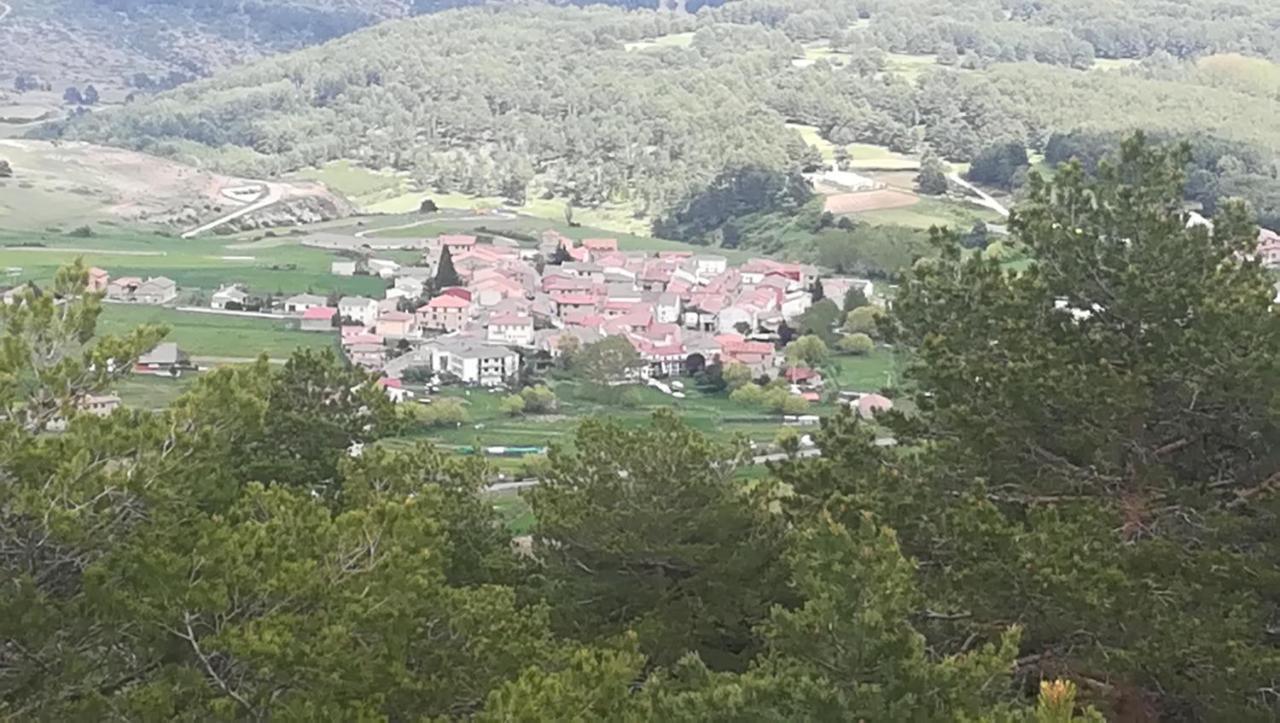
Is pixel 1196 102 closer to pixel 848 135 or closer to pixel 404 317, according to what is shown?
pixel 848 135

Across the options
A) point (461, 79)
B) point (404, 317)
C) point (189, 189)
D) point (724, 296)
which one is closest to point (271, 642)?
point (404, 317)

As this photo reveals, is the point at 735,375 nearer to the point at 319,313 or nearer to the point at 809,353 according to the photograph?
the point at 809,353

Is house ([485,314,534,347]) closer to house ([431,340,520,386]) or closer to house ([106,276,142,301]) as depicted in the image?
house ([431,340,520,386])

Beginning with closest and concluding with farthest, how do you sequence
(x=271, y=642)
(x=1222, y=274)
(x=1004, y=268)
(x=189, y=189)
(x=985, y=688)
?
(x=271, y=642), (x=985, y=688), (x=1222, y=274), (x=1004, y=268), (x=189, y=189)

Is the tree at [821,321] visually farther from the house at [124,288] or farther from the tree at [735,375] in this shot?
the house at [124,288]

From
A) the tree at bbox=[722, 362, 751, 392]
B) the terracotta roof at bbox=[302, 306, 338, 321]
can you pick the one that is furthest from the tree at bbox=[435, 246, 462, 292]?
the tree at bbox=[722, 362, 751, 392]

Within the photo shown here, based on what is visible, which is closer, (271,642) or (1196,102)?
(271,642)

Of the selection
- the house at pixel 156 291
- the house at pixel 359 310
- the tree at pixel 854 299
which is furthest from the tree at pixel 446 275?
the tree at pixel 854 299
